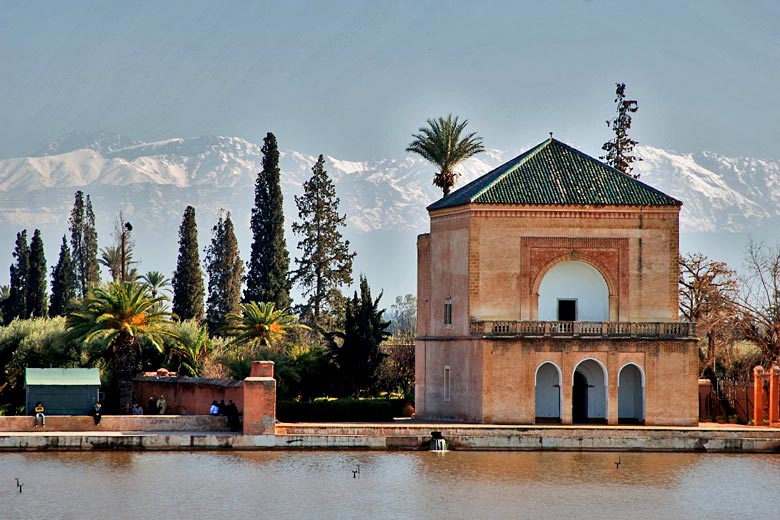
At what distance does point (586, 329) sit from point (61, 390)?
1578cm

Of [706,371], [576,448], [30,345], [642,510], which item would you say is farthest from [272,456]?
[706,371]

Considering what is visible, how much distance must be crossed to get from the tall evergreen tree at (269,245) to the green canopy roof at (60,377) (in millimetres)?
20543

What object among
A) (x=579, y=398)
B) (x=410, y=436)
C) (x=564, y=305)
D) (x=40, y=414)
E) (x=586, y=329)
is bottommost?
(x=410, y=436)

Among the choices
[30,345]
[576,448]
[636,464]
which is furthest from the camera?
[30,345]

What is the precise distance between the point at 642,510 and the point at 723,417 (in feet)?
53.8

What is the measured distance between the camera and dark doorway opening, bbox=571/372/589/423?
44.9 metres

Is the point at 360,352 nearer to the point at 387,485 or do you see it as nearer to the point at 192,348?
the point at 192,348

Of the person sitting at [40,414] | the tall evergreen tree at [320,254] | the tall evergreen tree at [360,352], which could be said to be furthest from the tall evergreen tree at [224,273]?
the person sitting at [40,414]

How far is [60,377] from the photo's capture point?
143ft

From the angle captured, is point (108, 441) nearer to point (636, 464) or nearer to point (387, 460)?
point (387, 460)

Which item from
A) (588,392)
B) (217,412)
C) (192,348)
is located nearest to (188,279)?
(192,348)

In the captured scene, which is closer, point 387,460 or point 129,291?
point 387,460

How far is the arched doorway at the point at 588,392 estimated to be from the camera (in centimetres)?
4456

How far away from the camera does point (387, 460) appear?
1489 inches
